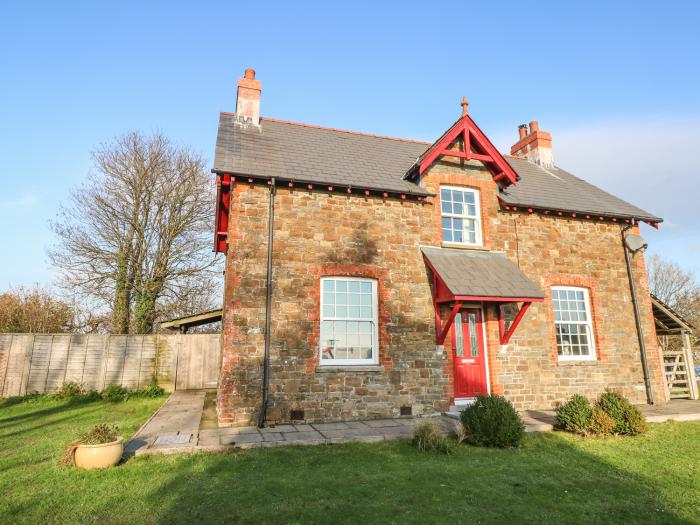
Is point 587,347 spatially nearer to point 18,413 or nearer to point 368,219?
point 368,219

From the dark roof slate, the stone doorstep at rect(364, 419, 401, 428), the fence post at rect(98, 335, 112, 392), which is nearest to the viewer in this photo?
the stone doorstep at rect(364, 419, 401, 428)

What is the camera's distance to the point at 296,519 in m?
4.51

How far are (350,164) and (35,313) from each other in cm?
1750

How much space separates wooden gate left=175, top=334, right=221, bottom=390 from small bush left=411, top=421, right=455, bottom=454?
9.96 meters

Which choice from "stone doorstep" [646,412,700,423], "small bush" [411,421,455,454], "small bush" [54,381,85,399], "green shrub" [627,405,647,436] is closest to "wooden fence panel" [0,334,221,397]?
"small bush" [54,381,85,399]

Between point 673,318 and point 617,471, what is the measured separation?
9324mm

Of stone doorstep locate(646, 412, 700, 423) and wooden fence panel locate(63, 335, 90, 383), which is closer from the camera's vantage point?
stone doorstep locate(646, 412, 700, 423)

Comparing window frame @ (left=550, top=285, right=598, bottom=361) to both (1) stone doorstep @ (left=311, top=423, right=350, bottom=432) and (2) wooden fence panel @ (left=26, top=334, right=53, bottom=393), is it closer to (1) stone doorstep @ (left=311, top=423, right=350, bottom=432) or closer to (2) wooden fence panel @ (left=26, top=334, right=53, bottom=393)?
(1) stone doorstep @ (left=311, top=423, right=350, bottom=432)

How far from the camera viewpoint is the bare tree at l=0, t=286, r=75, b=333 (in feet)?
62.6

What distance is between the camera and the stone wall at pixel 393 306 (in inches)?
369

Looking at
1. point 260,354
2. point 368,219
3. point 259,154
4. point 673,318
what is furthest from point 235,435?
point 673,318

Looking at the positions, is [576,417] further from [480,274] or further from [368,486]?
[368,486]

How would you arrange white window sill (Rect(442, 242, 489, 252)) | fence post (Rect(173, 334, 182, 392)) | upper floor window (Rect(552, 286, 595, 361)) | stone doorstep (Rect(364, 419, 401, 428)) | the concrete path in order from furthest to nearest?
fence post (Rect(173, 334, 182, 392)) < upper floor window (Rect(552, 286, 595, 361)) < white window sill (Rect(442, 242, 489, 252)) < stone doorstep (Rect(364, 419, 401, 428)) < the concrete path

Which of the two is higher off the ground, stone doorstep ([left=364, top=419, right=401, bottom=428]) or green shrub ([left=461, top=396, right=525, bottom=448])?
green shrub ([left=461, top=396, right=525, bottom=448])
